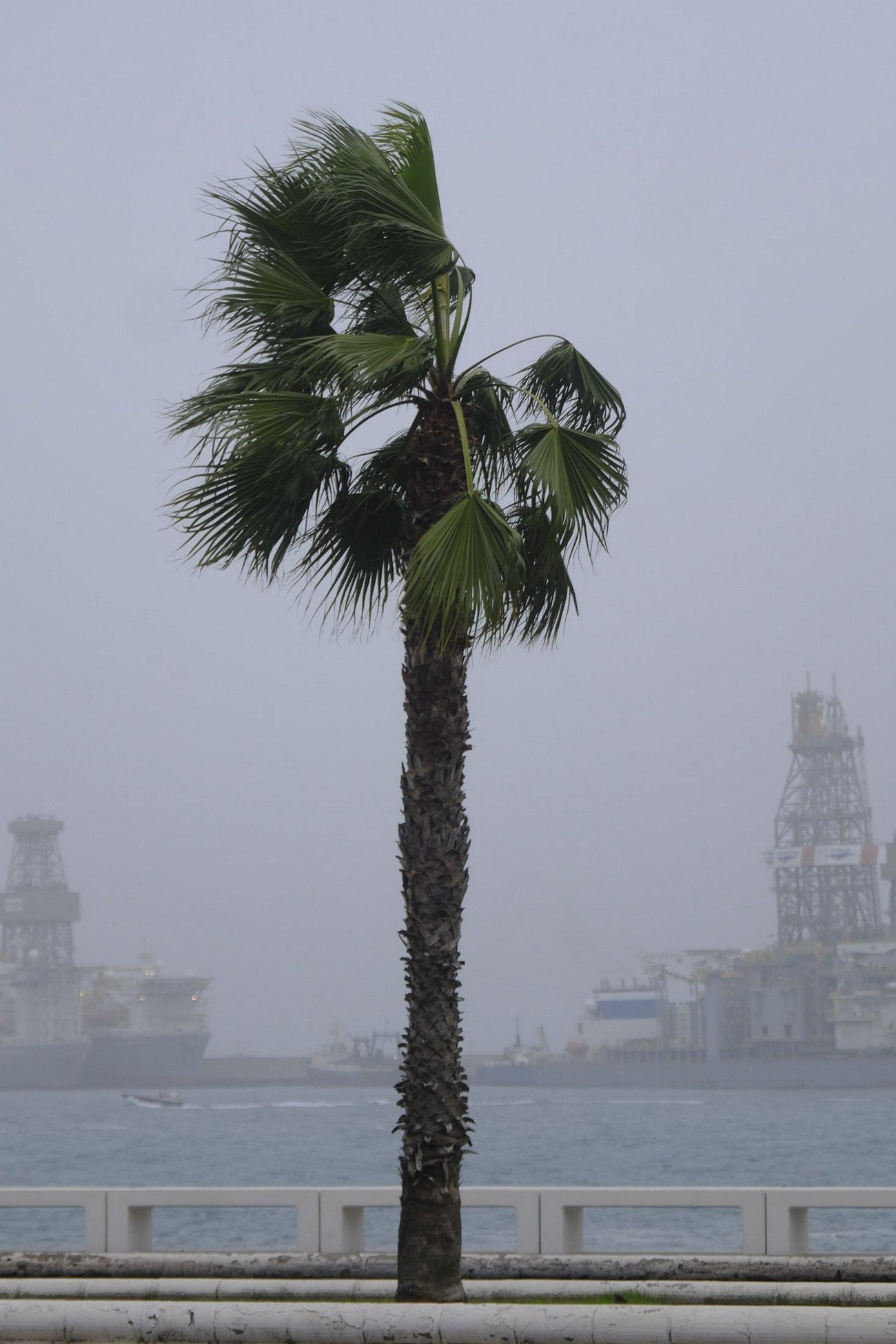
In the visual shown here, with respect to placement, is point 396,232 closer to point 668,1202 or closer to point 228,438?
point 228,438

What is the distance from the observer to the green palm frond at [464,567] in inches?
291

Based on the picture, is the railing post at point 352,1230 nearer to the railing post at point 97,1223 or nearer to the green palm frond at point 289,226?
the railing post at point 97,1223

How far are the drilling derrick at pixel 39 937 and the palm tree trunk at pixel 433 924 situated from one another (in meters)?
154

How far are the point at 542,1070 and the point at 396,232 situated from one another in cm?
13289

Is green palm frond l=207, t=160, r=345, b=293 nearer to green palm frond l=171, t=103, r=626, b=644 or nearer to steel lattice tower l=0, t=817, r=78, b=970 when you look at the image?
green palm frond l=171, t=103, r=626, b=644

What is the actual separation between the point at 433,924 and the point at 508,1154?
209 feet

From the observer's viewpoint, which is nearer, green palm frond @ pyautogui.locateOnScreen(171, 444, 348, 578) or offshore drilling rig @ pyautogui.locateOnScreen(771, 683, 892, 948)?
green palm frond @ pyautogui.locateOnScreen(171, 444, 348, 578)

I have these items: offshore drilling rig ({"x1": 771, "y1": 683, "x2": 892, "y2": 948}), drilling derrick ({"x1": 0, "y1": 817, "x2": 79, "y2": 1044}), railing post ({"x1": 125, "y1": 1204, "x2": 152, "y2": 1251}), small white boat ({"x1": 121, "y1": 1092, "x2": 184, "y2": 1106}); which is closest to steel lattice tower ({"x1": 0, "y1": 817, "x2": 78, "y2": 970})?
drilling derrick ({"x1": 0, "y1": 817, "x2": 79, "y2": 1044})

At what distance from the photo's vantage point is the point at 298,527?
868 centimetres

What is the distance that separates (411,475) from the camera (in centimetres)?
828

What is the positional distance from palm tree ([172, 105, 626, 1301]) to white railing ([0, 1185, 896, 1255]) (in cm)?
196

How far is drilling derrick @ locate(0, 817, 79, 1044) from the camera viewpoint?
155250mm

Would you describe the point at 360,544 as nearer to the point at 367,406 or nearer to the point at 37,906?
the point at 367,406

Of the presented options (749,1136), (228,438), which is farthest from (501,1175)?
(228,438)
